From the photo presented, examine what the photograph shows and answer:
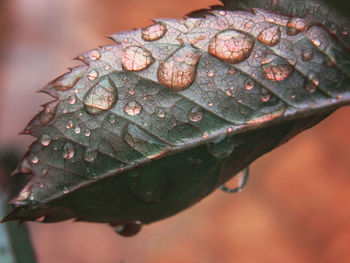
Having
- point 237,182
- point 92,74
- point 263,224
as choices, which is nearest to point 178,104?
point 92,74

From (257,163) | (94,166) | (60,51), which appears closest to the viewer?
(94,166)

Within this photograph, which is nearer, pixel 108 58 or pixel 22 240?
pixel 108 58

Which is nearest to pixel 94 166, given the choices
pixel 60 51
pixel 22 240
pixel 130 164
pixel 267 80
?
pixel 130 164

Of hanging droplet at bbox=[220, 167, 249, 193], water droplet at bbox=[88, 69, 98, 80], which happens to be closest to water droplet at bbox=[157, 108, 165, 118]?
water droplet at bbox=[88, 69, 98, 80]

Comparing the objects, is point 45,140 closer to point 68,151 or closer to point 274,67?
point 68,151

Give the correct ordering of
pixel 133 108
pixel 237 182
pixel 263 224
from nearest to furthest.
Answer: pixel 133 108 → pixel 237 182 → pixel 263 224

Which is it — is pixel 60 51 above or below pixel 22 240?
above

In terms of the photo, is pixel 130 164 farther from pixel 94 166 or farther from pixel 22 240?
pixel 22 240
